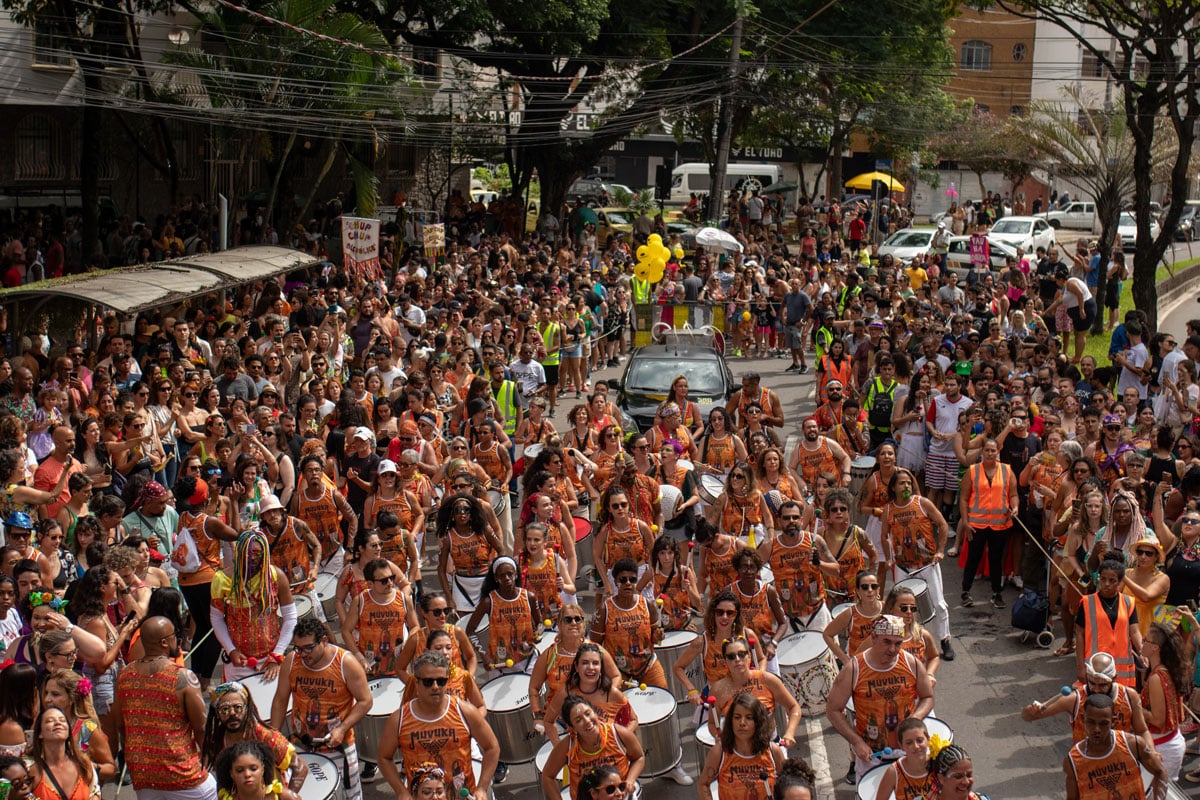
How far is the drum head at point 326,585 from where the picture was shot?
427 inches

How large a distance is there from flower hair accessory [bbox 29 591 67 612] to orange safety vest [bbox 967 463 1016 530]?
7516mm

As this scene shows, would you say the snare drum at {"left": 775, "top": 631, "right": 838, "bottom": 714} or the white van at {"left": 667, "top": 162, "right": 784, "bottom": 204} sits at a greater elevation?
the white van at {"left": 667, "top": 162, "right": 784, "bottom": 204}

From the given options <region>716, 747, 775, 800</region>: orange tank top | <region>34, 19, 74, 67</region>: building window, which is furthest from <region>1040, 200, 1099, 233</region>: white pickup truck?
<region>716, 747, 775, 800</region>: orange tank top

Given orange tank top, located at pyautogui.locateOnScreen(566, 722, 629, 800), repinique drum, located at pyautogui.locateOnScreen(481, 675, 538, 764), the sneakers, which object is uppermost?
orange tank top, located at pyautogui.locateOnScreen(566, 722, 629, 800)

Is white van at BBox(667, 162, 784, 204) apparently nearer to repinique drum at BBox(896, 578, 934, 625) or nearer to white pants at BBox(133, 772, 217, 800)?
repinique drum at BBox(896, 578, 934, 625)

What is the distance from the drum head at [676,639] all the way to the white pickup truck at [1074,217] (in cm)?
4947

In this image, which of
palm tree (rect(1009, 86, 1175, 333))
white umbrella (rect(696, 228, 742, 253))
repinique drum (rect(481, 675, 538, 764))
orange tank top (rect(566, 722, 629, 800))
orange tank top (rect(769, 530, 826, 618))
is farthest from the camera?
palm tree (rect(1009, 86, 1175, 333))

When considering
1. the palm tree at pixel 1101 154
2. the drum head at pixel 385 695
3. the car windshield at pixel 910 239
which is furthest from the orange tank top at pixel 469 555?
the car windshield at pixel 910 239

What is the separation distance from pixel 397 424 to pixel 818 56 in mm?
28495

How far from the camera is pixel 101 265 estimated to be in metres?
23.7

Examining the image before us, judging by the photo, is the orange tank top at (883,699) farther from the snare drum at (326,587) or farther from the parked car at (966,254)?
the parked car at (966,254)

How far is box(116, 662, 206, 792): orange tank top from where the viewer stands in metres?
7.54

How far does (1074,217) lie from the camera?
56625 millimetres

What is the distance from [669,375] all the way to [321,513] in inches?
273
